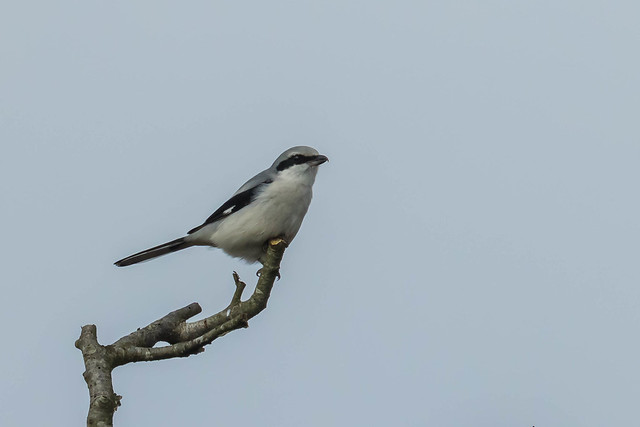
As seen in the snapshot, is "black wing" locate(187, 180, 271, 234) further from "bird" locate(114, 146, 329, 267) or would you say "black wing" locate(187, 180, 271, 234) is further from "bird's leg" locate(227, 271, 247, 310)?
"bird's leg" locate(227, 271, 247, 310)

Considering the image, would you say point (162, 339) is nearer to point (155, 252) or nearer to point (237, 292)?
point (237, 292)

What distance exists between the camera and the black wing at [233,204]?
8688 millimetres

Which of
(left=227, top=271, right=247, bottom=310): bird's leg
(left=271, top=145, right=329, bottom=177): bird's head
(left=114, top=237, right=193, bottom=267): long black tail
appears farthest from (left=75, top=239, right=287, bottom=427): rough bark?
(left=114, top=237, right=193, bottom=267): long black tail

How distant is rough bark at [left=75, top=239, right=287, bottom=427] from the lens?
524 cm

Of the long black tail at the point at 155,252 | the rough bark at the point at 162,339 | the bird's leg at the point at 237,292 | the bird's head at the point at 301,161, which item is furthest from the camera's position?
the long black tail at the point at 155,252

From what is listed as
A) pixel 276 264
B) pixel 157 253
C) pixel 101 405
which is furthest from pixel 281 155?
pixel 101 405

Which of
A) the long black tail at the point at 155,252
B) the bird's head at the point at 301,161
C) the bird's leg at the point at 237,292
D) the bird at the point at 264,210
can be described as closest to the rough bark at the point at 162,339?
the bird's leg at the point at 237,292

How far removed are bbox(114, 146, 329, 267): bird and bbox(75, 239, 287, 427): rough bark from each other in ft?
4.04

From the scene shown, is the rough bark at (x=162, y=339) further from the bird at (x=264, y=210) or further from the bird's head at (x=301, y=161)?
the bird's head at (x=301, y=161)

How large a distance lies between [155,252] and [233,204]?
1079 millimetres

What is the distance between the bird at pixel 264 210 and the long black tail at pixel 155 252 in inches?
0.4

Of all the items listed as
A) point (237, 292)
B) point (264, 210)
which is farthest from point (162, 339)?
point (264, 210)

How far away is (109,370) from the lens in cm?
561

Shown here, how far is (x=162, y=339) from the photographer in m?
6.46
